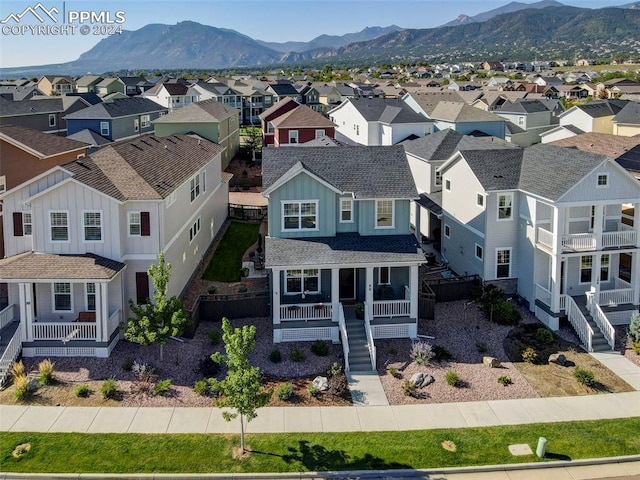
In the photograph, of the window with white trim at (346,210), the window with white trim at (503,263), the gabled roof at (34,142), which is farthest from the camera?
the gabled roof at (34,142)

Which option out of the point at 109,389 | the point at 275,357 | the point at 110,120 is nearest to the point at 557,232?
the point at 275,357

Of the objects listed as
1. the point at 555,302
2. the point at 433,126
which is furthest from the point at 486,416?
the point at 433,126

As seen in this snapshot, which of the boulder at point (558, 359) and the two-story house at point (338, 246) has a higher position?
the two-story house at point (338, 246)

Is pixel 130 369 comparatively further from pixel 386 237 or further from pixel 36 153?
pixel 36 153

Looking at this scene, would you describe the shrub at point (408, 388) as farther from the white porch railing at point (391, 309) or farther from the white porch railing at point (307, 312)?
the white porch railing at point (307, 312)

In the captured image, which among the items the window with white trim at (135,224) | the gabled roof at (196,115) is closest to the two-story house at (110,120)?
the gabled roof at (196,115)

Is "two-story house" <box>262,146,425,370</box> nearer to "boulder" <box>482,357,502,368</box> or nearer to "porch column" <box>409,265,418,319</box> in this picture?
"porch column" <box>409,265,418,319</box>

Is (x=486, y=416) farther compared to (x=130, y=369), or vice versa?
(x=130, y=369)
